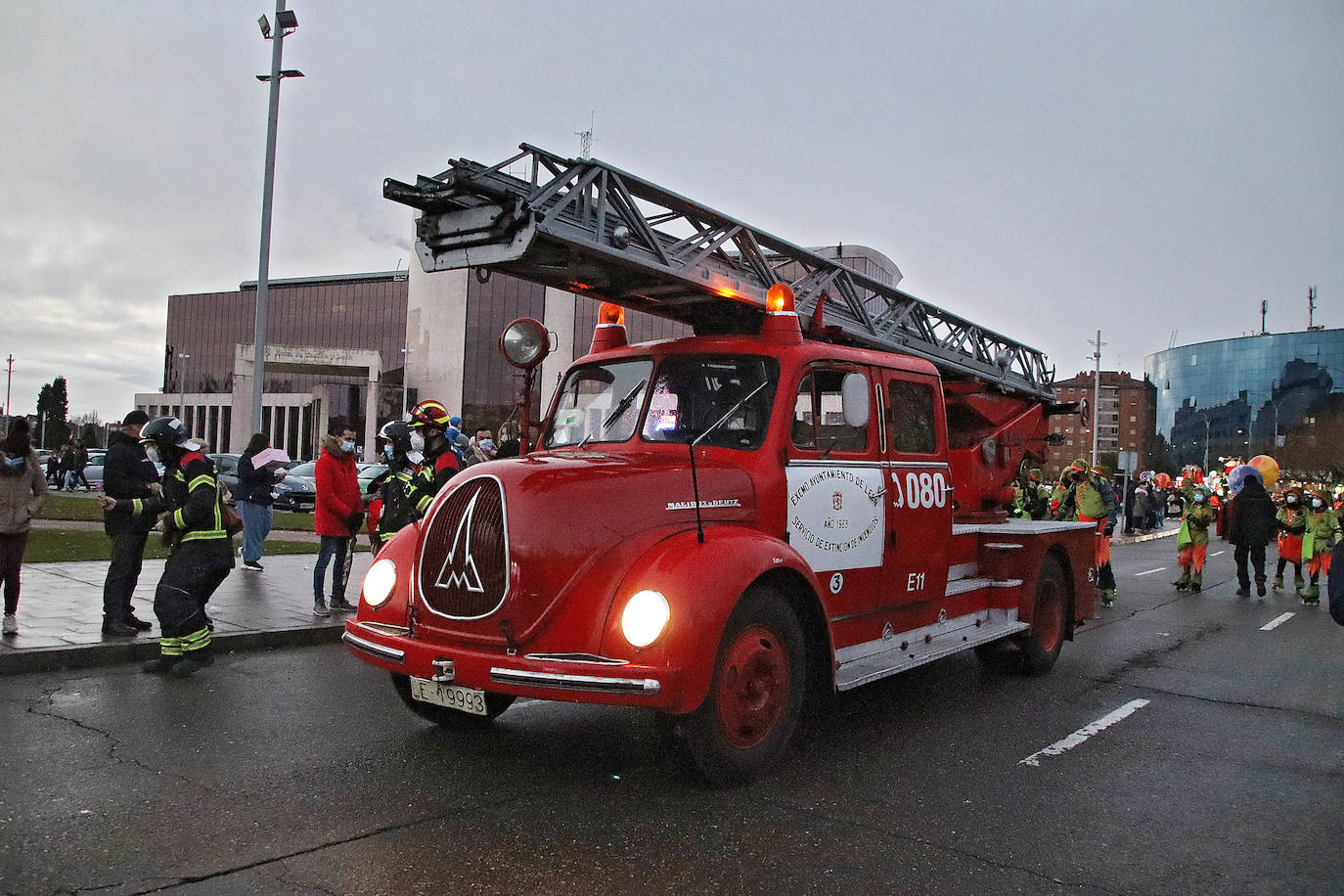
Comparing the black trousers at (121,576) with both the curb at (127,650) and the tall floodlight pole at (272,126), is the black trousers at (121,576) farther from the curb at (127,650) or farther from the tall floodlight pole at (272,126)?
the tall floodlight pole at (272,126)

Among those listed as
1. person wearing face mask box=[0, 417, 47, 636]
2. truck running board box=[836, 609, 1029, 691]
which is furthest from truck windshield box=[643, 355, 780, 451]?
person wearing face mask box=[0, 417, 47, 636]

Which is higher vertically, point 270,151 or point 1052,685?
point 270,151

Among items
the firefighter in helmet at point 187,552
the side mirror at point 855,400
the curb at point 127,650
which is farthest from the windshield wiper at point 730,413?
the curb at point 127,650

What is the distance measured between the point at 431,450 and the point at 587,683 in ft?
14.2

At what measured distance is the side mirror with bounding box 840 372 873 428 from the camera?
17.8 feet

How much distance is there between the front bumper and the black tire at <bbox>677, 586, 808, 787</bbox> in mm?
407

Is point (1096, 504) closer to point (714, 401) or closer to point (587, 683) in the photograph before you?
point (714, 401)

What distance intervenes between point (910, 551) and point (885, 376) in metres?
1.16

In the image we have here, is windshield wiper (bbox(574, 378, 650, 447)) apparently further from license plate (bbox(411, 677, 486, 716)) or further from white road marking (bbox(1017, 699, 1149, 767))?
white road marking (bbox(1017, 699, 1149, 767))

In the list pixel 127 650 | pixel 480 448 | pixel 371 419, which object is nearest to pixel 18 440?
pixel 127 650

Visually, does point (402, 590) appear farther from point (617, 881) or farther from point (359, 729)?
point (617, 881)

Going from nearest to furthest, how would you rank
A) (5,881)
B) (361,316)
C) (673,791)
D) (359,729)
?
(5,881)
(673,791)
(359,729)
(361,316)

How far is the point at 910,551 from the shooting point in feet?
20.5

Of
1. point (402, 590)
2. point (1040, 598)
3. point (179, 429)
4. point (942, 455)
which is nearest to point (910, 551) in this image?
point (942, 455)
